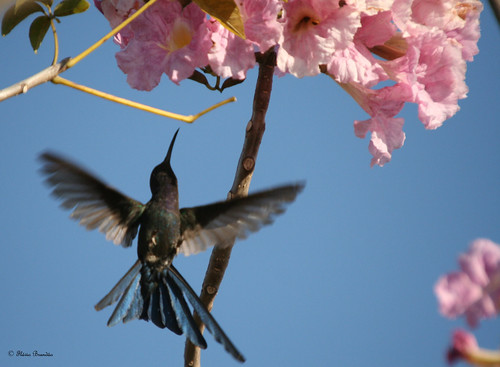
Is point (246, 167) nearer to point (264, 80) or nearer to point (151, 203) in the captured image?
point (264, 80)

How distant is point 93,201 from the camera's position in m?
0.85

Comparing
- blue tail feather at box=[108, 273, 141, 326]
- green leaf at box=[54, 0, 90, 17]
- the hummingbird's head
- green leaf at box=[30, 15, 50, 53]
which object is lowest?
blue tail feather at box=[108, 273, 141, 326]

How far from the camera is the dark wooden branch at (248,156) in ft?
2.50

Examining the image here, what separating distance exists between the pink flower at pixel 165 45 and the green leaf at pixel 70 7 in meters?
0.06

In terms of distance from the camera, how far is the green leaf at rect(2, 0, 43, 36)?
2.50 feet

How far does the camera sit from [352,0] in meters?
0.70

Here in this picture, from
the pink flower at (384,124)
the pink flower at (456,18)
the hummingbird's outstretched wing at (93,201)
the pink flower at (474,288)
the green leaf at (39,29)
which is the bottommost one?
the pink flower at (474,288)

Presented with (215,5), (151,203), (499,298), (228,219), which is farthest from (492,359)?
(151,203)

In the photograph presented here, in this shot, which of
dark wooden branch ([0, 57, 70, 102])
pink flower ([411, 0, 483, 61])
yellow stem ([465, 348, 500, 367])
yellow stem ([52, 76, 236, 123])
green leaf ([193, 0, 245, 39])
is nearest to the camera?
yellow stem ([465, 348, 500, 367])

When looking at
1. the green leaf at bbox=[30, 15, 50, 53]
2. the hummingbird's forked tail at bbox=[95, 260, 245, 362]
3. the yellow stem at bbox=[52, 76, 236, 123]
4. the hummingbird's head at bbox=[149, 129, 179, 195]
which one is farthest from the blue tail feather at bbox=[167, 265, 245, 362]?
the green leaf at bbox=[30, 15, 50, 53]

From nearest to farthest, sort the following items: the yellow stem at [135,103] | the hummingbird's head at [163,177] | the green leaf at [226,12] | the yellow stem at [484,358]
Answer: the yellow stem at [484,358] < the yellow stem at [135,103] < the green leaf at [226,12] < the hummingbird's head at [163,177]

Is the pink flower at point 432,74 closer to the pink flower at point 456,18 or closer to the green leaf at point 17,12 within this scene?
the pink flower at point 456,18

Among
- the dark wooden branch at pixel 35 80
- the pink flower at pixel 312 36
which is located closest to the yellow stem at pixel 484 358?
the dark wooden branch at pixel 35 80

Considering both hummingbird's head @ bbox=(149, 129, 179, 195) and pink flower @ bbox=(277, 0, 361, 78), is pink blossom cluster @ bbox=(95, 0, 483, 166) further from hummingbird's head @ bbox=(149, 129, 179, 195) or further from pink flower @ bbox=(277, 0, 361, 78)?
hummingbird's head @ bbox=(149, 129, 179, 195)
